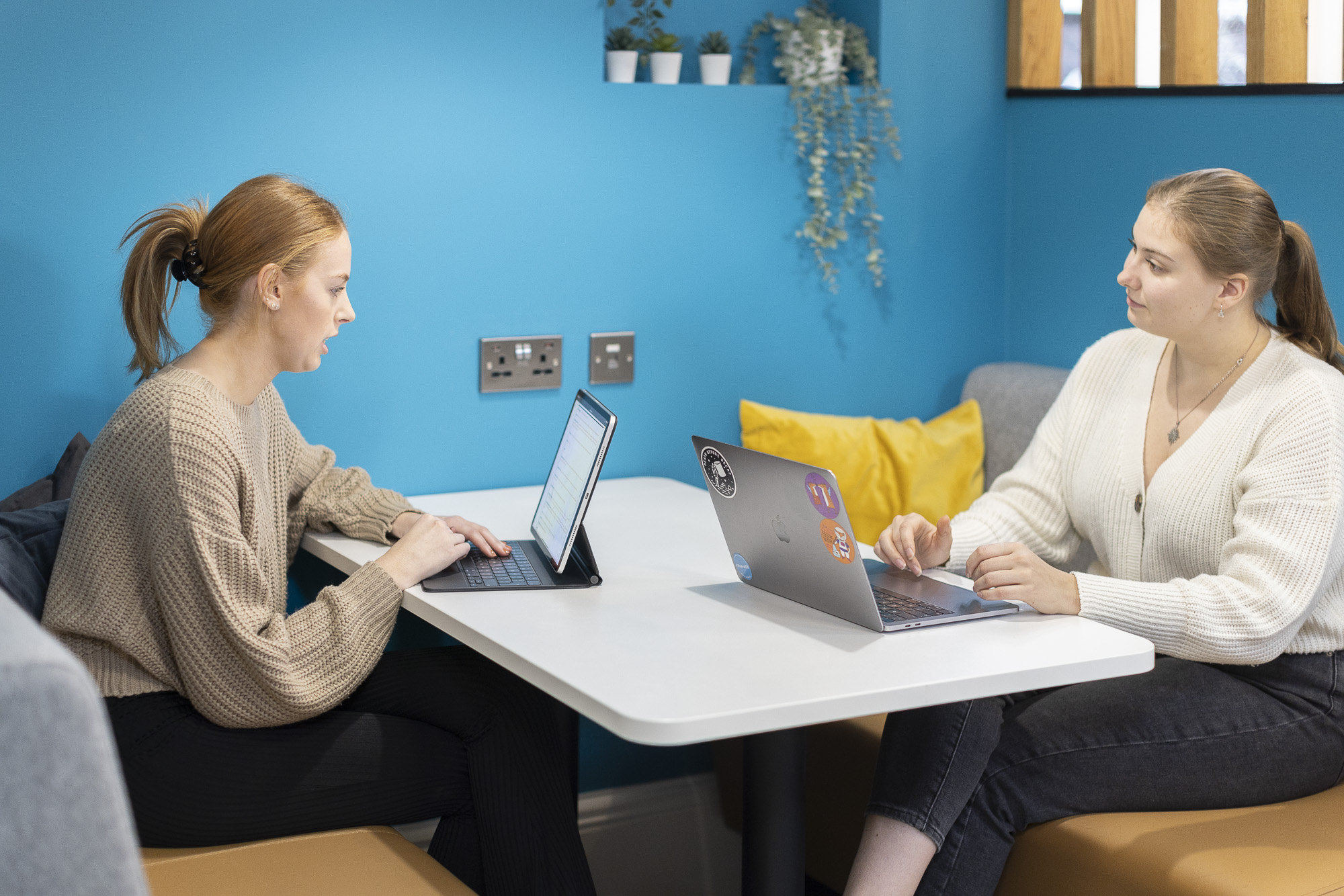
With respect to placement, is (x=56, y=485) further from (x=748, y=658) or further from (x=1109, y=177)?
(x=1109, y=177)

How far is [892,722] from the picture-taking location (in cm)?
159

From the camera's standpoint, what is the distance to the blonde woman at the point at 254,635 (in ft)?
4.84

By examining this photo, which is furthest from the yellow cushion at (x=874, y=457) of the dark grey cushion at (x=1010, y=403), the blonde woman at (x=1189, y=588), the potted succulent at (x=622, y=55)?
the potted succulent at (x=622, y=55)

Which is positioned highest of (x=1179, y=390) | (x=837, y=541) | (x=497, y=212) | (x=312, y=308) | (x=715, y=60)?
(x=715, y=60)

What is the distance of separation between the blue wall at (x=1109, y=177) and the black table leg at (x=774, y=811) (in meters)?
1.37

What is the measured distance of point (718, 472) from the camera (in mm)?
1607

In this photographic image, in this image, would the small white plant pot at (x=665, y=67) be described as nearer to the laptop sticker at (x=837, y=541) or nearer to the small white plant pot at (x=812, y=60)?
the small white plant pot at (x=812, y=60)

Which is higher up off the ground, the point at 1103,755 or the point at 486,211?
the point at 486,211

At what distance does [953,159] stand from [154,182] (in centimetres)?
165

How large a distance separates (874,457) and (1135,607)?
0.96 meters

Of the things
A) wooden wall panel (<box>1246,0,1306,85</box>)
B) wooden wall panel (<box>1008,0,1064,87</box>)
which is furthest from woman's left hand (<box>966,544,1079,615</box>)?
wooden wall panel (<box>1008,0,1064,87</box>)

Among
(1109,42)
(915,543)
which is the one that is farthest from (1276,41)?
(915,543)

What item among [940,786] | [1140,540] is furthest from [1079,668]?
[1140,540]

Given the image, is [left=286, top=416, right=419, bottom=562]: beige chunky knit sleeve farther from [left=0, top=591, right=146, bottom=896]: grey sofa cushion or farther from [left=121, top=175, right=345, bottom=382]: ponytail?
[left=0, top=591, right=146, bottom=896]: grey sofa cushion
